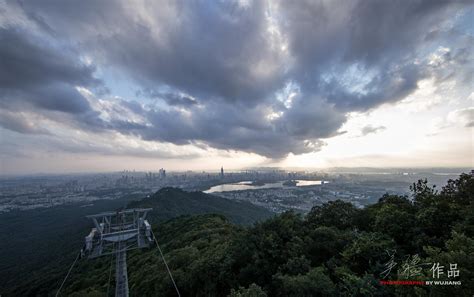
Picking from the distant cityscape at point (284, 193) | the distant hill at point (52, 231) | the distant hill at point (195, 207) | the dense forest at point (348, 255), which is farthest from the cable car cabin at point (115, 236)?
the distant cityscape at point (284, 193)

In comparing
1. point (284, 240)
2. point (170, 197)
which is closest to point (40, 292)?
point (284, 240)

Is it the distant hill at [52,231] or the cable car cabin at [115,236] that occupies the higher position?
the cable car cabin at [115,236]

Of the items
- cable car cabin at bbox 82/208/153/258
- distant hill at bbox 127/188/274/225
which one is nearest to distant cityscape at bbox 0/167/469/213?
distant hill at bbox 127/188/274/225

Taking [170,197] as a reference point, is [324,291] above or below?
above

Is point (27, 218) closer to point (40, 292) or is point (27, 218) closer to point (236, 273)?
point (40, 292)

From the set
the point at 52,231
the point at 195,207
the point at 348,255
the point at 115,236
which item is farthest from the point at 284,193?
the point at 348,255

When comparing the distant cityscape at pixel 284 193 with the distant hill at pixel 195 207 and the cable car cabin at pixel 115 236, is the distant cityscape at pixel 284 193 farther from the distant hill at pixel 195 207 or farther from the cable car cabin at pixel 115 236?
the cable car cabin at pixel 115 236

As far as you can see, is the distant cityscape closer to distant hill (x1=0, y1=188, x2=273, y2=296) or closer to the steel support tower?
distant hill (x1=0, y1=188, x2=273, y2=296)
